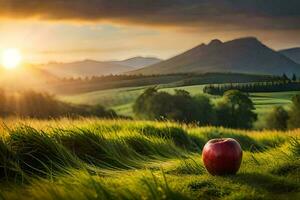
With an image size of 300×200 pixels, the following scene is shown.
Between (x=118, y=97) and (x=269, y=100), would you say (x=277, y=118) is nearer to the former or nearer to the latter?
(x=269, y=100)

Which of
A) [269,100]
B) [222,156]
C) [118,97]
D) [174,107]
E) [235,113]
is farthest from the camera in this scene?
[118,97]

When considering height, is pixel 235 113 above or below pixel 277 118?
above

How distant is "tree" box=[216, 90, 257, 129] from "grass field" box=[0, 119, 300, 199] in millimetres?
80816

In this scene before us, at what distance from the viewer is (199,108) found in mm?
97250

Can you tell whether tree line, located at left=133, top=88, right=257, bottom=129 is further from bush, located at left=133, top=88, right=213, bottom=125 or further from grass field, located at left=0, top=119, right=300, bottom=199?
grass field, located at left=0, top=119, right=300, bottom=199

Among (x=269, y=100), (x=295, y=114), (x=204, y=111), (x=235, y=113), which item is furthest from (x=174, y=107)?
(x=269, y=100)

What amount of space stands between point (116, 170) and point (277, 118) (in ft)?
303

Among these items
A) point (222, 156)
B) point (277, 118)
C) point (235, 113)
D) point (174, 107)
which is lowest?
point (277, 118)

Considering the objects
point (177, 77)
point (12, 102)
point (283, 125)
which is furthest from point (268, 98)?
point (12, 102)

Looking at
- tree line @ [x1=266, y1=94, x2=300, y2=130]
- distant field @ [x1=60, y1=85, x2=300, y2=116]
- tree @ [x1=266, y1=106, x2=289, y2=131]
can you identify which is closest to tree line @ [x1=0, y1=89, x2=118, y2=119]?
distant field @ [x1=60, y1=85, x2=300, y2=116]

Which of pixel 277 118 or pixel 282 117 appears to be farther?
pixel 282 117

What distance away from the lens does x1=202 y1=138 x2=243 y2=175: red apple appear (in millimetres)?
13320

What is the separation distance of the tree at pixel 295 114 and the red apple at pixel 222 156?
273ft

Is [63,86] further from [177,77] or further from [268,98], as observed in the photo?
[268,98]
